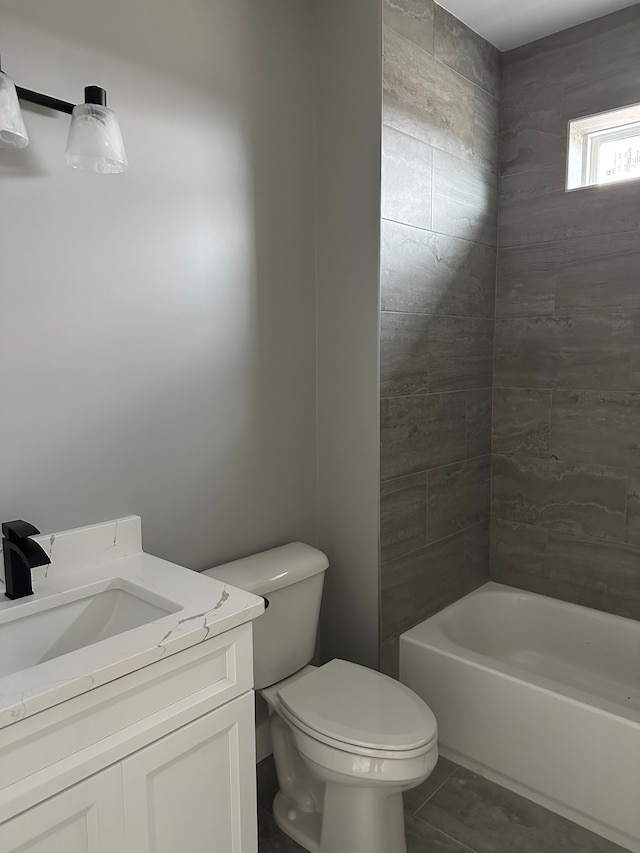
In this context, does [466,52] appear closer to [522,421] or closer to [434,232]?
[434,232]

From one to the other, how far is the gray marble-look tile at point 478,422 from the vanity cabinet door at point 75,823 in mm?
1854

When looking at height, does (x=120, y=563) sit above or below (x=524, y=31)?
below

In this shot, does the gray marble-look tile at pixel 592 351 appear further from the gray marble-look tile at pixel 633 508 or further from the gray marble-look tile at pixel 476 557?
the gray marble-look tile at pixel 476 557

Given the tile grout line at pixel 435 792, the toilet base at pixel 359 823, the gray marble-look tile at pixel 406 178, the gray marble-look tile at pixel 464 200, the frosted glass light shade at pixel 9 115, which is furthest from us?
the gray marble-look tile at pixel 464 200

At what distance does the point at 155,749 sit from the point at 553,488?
194 centimetres

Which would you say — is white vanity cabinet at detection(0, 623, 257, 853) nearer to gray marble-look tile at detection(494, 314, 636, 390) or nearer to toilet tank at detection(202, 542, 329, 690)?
toilet tank at detection(202, 542, 329, 690)

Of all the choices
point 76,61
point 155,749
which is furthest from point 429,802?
point 76,61

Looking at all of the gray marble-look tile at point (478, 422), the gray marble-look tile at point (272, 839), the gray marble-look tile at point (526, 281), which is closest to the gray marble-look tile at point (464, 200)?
the gray marble-look tile at point (526, 281)

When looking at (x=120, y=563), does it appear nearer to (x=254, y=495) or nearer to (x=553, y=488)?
(x=254, y=495)

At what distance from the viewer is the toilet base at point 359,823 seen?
1.68 m

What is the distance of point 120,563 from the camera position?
5.41ft

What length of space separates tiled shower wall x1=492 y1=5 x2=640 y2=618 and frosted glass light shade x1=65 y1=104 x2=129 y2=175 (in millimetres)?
1762

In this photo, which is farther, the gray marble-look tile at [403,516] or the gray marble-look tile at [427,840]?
the gray marble-look tile at [403,516]

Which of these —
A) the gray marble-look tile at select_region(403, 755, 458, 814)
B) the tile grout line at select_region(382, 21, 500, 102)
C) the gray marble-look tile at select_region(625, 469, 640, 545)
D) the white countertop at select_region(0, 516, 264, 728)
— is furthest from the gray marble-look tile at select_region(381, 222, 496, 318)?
the gray marble-look tile at select_region(403, 755, 458, 814)
